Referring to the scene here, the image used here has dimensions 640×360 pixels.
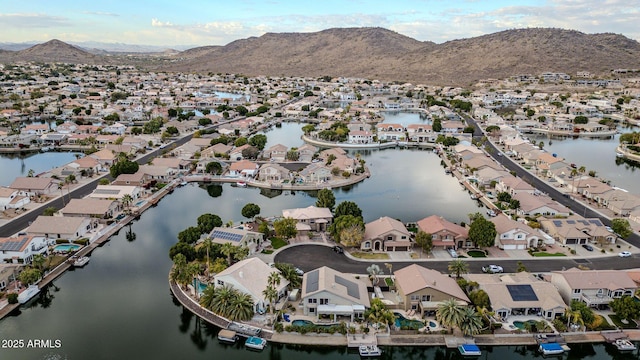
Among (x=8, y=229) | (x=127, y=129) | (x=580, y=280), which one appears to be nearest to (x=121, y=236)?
(x=8, y=229)

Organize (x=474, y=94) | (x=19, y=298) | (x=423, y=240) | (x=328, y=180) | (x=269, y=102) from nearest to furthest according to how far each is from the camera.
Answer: (x=19, y=298) < (x=423, y=240) < (x=328, y=180) < (x=269, y=102) < (x=474, y=94)

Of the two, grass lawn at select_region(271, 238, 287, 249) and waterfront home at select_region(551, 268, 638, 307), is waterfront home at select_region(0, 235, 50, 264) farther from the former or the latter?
waterfront home at select_region(551, 268, 638, 307)

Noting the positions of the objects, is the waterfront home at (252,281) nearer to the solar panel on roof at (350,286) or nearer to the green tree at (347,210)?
the solar panel on roof at (350,286)

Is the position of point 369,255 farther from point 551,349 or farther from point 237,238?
point 551,349

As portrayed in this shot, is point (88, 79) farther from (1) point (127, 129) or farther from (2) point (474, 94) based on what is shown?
(2) point (474, 94)

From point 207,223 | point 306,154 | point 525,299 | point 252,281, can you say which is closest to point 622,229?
point 525,299

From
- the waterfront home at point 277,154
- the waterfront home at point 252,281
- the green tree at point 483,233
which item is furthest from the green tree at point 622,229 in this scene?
the waterfront home at point 277,154
